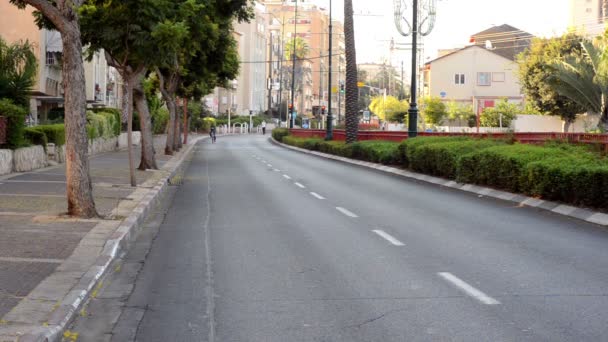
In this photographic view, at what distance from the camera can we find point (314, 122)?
427 feet

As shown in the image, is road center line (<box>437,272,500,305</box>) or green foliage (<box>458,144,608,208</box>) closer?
road center line (<box>437,272,500,305</box>)

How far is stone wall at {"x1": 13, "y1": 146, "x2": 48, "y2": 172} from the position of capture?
25.6 meters

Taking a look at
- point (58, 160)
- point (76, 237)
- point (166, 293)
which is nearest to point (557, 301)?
point (166, 293)

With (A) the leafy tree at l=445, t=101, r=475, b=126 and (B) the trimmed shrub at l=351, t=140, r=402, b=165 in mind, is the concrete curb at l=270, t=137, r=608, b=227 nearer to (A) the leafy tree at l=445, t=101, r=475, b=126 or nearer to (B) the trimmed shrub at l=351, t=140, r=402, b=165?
(B) the trimmed shrub at l=351, t=140, r=402, b=165

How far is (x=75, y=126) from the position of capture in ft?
47.4

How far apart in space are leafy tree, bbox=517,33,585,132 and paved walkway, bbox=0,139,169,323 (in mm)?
43527

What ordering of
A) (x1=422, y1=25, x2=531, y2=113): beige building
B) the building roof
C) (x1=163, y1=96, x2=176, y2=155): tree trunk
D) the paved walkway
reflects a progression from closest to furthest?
the paved walkway
(x1=163, y1=96, x2=176, y2=155): tree trunk
(x1=422, y1=25, x2=531, y2=113): beige building
the building roof

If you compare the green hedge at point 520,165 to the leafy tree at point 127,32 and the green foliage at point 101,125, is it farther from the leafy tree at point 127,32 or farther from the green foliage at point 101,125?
the green foliage at point 101,125

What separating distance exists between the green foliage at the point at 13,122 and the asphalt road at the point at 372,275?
9.24 metres

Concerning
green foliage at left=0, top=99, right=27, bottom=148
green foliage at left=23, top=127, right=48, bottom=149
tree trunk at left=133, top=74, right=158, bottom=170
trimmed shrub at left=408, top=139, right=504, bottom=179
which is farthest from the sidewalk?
trimmed shrub at left=408, top=139, right=504, bottom=179

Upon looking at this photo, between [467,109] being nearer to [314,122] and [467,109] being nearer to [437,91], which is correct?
[437,91]

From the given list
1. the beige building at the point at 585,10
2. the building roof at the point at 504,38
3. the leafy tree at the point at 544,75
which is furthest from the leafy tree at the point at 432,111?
the beige building at the point at 585,10

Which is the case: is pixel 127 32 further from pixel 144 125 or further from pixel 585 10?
pixel 585 10

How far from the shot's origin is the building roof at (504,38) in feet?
346
